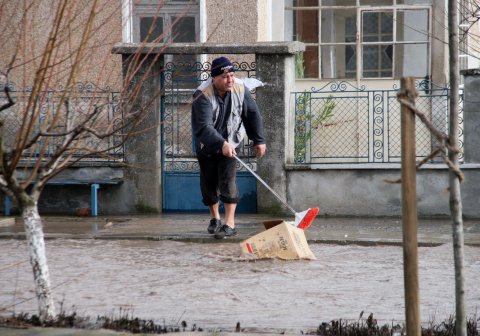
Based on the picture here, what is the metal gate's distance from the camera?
512 inches

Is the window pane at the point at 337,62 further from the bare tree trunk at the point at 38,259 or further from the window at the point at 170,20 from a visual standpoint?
the bare tree trunk at the point at 38,259

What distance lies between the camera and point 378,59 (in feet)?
55.3

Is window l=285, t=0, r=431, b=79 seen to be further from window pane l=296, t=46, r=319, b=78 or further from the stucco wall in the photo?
the stucco wall

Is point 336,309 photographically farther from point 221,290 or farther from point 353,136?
point 353,136

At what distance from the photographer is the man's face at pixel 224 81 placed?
33.8 ft

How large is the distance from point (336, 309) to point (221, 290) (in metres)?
1.08

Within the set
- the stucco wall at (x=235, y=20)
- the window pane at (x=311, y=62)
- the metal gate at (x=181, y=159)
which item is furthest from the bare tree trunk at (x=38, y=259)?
the window pane at (x=311, y=62)

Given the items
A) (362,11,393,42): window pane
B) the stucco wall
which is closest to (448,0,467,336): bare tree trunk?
the stucco wall

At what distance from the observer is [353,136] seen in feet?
46.1

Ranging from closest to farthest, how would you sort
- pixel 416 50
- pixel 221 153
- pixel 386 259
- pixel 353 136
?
pixel 386 259 → pixel 221 153 → pixel 353 136 → pixel 416 50

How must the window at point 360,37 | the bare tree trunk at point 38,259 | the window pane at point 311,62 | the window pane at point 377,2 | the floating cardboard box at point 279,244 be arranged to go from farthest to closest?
the window pane at point 311,62, the window pane at point 377,2, the window at point 360,37, the floating cardboard box at point 279,244, the bare tree trunk at point 38,259

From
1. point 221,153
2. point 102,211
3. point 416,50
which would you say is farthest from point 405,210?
point 416,50

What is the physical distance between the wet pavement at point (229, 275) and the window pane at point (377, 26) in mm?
5412

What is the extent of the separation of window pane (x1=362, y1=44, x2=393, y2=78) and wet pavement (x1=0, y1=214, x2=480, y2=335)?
515cm
